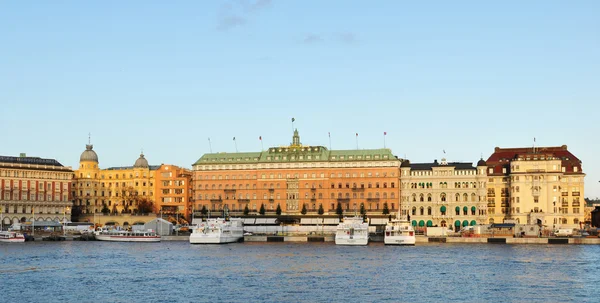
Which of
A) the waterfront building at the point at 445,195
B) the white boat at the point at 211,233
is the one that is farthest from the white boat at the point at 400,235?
the waterfront building at the point at 445,195

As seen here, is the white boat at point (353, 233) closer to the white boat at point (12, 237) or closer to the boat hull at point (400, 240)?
the boat hull at point (400, 240)

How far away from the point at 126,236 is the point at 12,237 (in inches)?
889

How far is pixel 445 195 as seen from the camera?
196 metres

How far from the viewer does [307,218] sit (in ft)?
631

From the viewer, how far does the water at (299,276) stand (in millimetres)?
69250

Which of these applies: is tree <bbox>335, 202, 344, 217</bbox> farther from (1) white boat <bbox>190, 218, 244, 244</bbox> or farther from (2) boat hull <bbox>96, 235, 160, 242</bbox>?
(2) boat hull <bbox>96, 235, 160, 242</bbox>

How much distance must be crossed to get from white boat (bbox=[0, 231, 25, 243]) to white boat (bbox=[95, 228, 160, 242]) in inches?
618

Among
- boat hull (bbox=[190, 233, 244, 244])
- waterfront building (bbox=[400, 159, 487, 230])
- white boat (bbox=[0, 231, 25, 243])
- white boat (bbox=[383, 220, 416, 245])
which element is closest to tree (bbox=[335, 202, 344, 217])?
waterfront building (bbox=[400, 159, 487, 230])

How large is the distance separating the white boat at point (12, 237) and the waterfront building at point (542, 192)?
10770cm

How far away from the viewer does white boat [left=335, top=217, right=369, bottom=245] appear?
144m

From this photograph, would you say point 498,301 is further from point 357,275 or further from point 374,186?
point 374,186

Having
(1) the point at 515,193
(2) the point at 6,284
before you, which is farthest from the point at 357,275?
(1) the point at 515,193

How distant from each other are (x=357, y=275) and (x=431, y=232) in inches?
3219

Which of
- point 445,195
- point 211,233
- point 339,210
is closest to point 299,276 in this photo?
point 211,233
